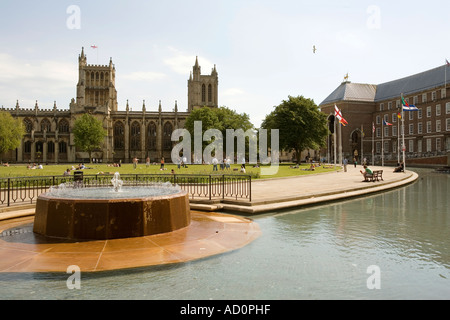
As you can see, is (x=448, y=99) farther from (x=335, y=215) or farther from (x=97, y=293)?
(x=97, y=293)

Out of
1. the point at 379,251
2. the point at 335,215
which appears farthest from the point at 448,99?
the point at 379,251

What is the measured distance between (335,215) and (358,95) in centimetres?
7943

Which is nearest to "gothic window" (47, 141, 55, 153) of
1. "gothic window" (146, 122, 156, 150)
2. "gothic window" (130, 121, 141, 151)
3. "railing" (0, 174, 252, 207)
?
"gothic window" (130, 121, 141, 151)

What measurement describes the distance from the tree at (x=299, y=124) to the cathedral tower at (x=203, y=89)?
3837 centimetres

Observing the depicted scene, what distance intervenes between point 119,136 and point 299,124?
5383cm

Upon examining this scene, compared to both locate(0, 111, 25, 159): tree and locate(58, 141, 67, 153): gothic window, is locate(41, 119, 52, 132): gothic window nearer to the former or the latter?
locate(58, 141, 67, 153): gothic window

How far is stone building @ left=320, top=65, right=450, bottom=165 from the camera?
6500 centimetres

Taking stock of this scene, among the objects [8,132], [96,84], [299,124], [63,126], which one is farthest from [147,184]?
[96,84]

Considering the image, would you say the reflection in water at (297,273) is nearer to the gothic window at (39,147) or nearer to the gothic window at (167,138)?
the gothic window at (167,138)

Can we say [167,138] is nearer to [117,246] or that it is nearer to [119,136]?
[119,136]

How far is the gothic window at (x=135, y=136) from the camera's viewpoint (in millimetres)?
88438

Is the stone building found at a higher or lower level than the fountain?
higher

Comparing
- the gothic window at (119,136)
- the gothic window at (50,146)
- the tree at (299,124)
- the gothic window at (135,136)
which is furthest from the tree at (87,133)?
the tree at (299,124)

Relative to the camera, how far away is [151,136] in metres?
89.6
